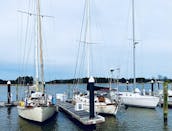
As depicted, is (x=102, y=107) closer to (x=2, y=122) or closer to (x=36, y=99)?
(x=36, y=99)

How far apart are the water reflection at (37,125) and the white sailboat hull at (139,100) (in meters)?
15.3

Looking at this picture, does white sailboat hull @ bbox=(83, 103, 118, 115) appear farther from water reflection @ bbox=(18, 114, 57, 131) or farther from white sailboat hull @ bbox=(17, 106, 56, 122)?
white sailboat hull @ bbox=(17, 106, 56, 122)

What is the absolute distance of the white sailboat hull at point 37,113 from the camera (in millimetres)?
35000

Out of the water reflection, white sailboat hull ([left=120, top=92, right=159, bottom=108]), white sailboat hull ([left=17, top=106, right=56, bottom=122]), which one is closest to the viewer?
the water reflection

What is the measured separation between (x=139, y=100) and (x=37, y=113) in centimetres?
1877

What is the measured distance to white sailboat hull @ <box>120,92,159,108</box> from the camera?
49.0m

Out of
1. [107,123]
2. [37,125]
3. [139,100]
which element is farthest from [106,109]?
[139,100]

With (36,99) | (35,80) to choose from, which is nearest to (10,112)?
(35,80)

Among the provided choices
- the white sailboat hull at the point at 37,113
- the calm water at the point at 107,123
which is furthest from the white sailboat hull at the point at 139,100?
the white sailboat hull at the point at 37,113

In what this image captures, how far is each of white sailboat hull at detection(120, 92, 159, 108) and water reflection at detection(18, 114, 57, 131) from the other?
15.3 metres

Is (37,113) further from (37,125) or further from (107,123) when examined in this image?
(107,123)

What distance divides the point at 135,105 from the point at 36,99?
680 inches

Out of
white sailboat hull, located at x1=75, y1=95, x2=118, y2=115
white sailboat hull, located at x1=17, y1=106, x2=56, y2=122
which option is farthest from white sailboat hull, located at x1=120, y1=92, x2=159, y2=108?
white sailboat hull, located at x1=17, y1=106, x2=56, y2=122

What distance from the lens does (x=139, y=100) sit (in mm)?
50000
